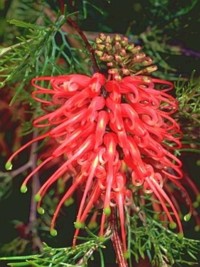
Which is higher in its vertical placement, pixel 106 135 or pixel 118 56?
pixel 118 56

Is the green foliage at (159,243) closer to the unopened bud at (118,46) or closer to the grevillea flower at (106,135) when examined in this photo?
the grevillea flower at (106,135)

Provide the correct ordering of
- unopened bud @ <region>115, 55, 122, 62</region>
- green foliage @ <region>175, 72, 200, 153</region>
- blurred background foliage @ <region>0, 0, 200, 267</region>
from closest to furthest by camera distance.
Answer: unopened bud @ <region>115, 55, 122, 62</region>, green foliage @ <region>175, 72, 200, 153</region>, blurred background foliage @ <region>0, 0, 200, 267</region>

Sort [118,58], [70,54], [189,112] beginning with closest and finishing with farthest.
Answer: [118,58]
[189,112]
[70,54]

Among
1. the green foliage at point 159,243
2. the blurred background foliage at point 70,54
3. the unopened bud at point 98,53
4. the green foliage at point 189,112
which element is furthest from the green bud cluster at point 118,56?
the blurred background foliage at point 70,54

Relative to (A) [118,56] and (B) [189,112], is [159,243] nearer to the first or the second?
(B) [189,112]

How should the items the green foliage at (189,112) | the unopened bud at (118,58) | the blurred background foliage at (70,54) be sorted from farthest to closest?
the blurred background foliage at (70,54), the green foliage at (189,112), the unopened bud at (118,58)

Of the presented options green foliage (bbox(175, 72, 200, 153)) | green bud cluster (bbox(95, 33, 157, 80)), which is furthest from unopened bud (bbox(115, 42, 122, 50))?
green foliage (bbox(175, 72, 200, 153))

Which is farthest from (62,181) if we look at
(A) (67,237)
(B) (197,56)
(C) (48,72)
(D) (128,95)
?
(D) (128,95)

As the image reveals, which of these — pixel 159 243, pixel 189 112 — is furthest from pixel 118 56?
pixel 159 243

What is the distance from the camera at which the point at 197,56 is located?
2.81 metres

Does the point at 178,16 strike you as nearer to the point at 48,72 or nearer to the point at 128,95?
the point at 48,72

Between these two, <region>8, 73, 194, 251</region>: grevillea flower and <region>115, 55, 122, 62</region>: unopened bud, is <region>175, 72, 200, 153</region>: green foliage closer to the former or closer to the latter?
<region>8, 73, 194, 251</region>: grevillea flower

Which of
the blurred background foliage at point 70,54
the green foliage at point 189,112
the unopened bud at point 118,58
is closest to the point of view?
the unopened bud at point 118,58

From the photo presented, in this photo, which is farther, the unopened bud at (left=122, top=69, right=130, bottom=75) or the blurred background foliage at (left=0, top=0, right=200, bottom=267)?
the blurred background foliage at (left=0, top=0, right=200, bottom=267)
